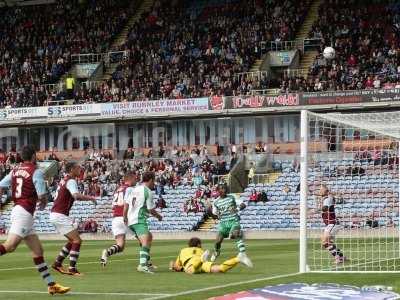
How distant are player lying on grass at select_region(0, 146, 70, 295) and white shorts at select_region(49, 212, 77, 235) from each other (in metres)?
3.95

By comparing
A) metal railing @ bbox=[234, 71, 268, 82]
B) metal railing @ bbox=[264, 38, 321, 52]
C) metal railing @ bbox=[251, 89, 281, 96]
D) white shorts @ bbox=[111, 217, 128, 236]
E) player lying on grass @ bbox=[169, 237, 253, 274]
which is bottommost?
player lying on grass @ bbox=[169, 237, 253, 274]

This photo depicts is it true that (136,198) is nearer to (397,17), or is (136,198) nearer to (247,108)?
(247,108)

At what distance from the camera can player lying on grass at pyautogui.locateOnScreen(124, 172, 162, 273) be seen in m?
19.0

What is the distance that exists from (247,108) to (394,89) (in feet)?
26.0

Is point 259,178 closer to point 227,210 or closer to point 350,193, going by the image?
point 350,193

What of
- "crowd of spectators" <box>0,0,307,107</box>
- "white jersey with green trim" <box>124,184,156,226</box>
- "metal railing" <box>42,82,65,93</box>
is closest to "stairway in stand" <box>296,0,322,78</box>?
"crowd of spectators" <box>0,0,307,107</box>

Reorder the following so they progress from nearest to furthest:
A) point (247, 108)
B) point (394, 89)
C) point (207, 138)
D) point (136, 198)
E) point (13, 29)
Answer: point (136, 198) < point (394, 89) < point (247, 108) < point (207, 138) < point (13, 29)

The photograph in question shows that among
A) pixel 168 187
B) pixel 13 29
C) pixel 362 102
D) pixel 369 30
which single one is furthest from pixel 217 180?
pixel 13 29

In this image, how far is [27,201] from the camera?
1423 cm

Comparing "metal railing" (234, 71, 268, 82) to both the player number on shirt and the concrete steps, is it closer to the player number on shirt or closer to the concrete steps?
the concrete steps

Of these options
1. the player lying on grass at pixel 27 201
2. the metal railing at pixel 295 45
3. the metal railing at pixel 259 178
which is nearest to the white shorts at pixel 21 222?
the player lying on grass at pixel 27 201

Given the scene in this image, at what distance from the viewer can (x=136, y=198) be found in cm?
1917

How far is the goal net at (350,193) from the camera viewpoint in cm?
1888

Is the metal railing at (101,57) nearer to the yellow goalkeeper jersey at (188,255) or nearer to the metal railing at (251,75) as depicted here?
the metal railing at (251,75)
